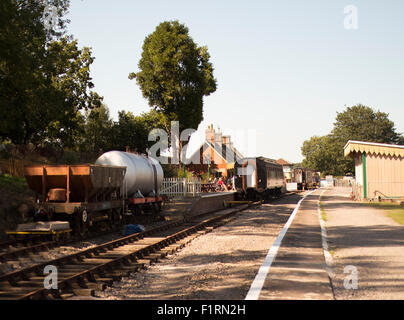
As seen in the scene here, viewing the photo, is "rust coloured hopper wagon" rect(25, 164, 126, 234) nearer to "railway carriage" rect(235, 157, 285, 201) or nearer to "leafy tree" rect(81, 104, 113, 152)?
"railway carriage" rect(235, 157, 285, 201)

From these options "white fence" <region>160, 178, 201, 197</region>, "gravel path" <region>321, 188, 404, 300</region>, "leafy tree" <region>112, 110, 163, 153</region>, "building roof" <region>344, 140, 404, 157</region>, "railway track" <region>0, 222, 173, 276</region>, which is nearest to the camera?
"gravel path" <region>321, 188, 404, 300</region>

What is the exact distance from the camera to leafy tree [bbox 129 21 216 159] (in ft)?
138

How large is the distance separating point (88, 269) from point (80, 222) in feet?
20.7

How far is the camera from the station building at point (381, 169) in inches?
1241

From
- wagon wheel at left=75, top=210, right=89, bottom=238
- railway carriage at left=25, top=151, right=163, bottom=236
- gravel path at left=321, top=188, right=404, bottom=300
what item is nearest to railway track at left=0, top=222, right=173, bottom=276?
wagon wheel at left=75, top=210, right=89, bottom=238

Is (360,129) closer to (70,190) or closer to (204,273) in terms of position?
(70,190)

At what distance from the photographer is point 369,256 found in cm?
1063

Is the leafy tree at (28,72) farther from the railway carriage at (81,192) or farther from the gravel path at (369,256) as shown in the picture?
the gravel path at (369,256)

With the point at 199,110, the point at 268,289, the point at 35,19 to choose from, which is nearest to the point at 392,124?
the point at 199,110

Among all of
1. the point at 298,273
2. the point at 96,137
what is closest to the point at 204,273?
the point at 298,273

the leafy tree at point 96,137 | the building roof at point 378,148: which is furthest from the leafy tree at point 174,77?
the building roof at point 378,148

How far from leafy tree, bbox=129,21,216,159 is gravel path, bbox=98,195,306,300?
28.5 meters

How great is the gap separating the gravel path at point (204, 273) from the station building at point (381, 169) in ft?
66.1
